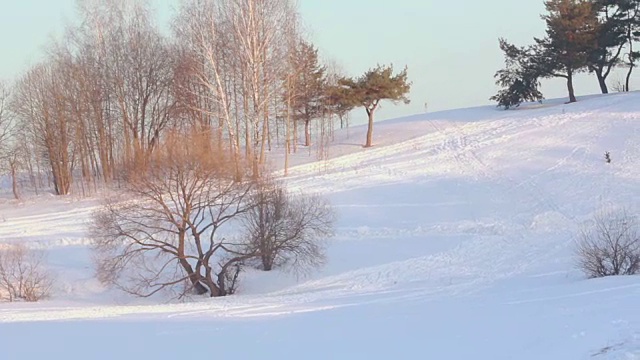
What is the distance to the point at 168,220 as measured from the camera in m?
21.6

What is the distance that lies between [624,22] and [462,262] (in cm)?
3250

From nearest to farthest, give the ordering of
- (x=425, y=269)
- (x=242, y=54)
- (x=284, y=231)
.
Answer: (x=425, y=269) → (x=284, y=231) → (x=242, y=54)

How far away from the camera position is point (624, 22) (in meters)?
44.9

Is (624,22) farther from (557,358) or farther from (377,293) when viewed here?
(557,358)

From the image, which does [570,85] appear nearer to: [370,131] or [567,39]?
[567,39]

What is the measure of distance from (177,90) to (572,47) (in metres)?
26.3

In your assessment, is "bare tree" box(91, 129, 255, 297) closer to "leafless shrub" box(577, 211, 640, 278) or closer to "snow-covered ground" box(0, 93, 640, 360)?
"snow-covered ground" box(0, 93, 640, 360)

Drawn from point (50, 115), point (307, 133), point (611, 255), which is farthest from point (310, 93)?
point (611, 255)

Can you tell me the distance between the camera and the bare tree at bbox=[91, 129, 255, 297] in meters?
21.6

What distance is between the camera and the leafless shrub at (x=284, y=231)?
2272 cm

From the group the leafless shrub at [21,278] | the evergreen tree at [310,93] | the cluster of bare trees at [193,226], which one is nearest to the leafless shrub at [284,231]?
the cluster of bare trees at [193,226]

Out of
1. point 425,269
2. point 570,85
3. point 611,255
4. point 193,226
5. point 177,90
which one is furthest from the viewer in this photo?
point 570,85

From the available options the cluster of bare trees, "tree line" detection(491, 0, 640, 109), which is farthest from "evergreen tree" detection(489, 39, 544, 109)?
the cluster of bare trees

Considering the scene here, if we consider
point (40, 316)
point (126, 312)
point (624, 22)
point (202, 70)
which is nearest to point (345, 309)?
point (126, 312)
